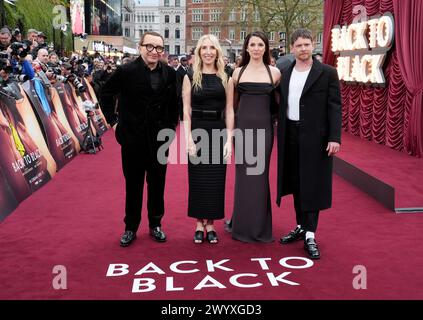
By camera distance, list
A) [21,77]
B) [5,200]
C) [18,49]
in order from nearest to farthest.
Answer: [5,200] → [18,49] → [21,77]

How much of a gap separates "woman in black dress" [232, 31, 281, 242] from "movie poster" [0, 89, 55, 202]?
2.52m

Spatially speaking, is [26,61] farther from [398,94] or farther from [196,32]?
[196,32]

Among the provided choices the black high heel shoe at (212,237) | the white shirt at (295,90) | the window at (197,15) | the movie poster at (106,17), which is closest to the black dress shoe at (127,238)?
the black high heel shoe at (212,237)

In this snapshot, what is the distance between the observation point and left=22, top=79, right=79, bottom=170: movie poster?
275 inches

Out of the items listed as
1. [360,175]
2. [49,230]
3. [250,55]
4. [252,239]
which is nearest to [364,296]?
[252,239]

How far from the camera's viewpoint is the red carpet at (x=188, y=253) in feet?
10.5

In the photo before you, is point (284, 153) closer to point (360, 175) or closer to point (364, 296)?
point (364, 296)

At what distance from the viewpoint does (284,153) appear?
4074 millimetres

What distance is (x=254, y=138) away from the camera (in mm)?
4141

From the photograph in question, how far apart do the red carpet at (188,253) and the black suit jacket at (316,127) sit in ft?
1.64

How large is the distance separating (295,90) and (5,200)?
119 inches

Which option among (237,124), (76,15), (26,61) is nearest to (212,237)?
(237,124)

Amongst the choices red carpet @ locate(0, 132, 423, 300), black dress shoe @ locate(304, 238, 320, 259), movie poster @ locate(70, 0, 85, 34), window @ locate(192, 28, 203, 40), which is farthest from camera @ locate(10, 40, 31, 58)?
window @ locate(192, 28, 203, 40)

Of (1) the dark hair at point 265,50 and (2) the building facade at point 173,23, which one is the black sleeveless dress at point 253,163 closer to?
(1) the dark hair at point 265,50
